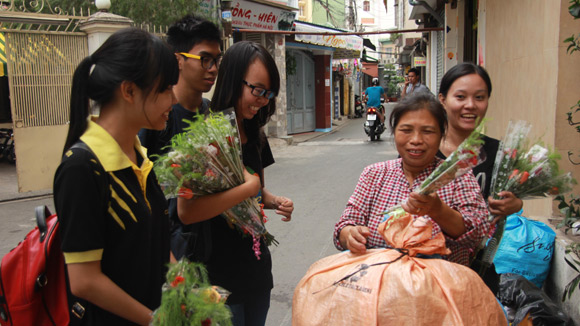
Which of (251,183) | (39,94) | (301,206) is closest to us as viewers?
(251,183)

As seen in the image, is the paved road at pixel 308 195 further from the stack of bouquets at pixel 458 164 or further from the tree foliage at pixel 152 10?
the tree foliage at pixel 152 10

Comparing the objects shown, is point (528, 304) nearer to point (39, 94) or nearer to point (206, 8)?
point (39, 94)

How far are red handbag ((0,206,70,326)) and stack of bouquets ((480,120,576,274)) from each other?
1642 millimetres

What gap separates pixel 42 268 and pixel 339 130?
17965 millimetres

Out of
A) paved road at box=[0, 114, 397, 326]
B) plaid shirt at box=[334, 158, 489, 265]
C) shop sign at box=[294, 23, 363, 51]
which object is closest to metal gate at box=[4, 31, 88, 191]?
paved road at box=[0, 114, 397, 326]

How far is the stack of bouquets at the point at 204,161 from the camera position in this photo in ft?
5.21

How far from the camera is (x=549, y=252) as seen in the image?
311 centimetres

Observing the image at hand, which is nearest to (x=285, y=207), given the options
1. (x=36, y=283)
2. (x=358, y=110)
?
(x=36, y=283)

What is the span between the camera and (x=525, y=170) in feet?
6.18

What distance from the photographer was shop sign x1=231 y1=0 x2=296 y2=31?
12867 mm

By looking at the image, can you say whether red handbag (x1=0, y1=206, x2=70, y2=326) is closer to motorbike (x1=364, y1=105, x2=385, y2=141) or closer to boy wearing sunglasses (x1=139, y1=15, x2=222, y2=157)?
boy wearing sunglasses (x1=139, y1=15, x2=222, y2=157)

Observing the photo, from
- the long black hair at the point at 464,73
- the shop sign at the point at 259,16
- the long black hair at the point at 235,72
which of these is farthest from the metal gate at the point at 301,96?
the long black hair at the point at 235,72

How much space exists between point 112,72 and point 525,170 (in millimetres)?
1604

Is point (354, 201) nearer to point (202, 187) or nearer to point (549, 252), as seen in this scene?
point (202, 187)
